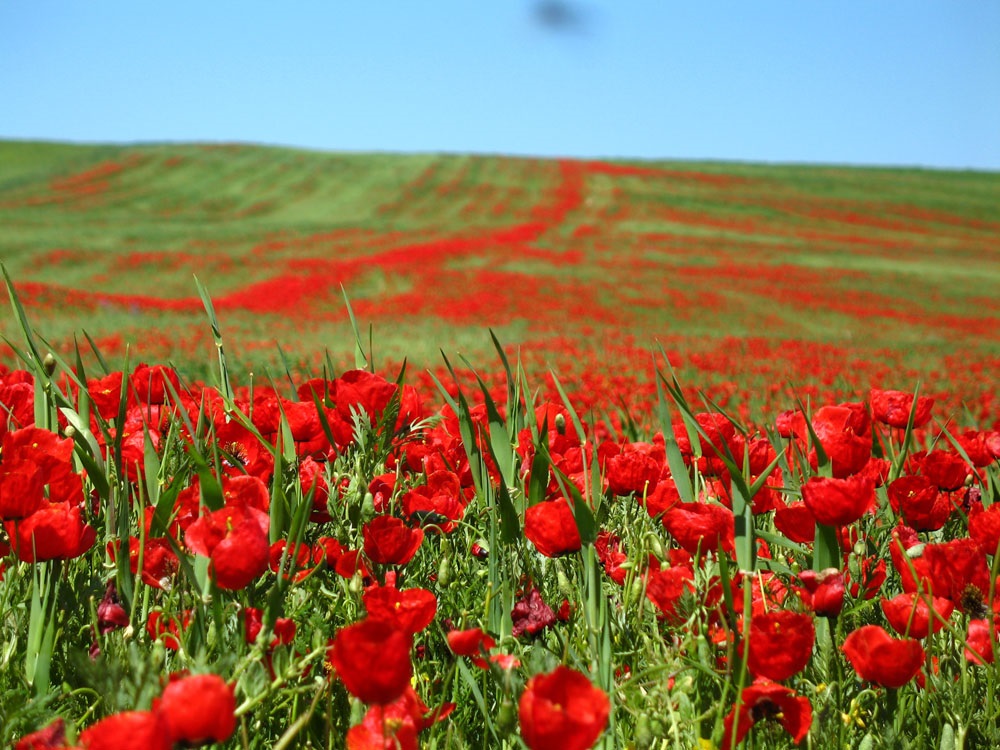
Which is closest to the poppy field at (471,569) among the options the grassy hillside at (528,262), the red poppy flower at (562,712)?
the red poppy flower at (562,712)

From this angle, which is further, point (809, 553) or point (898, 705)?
point (809, 553)

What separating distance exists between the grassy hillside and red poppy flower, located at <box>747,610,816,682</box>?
5.47 feet

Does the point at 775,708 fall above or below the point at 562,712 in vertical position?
below

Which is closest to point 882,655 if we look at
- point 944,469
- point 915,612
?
point 915,612

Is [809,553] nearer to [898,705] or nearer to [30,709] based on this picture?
[898,705]

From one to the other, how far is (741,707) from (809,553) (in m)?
0.44

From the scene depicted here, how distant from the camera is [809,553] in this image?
1436 millimetres

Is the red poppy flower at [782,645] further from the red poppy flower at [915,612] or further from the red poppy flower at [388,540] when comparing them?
the red poppy flower at [388,540]

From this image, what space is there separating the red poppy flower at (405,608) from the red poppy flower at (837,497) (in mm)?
520

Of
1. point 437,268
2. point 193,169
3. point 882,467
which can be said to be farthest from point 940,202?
point 882,467

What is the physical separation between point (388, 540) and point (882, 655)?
62 centimetres

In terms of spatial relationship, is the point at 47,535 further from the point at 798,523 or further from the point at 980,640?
the point at 980,640

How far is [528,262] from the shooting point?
87.3 ft

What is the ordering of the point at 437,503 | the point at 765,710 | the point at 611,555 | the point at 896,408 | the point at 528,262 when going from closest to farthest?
the point at 765,710, the point at 611,555, the point at 437,503, the point at 896,408, the point at 528,262
